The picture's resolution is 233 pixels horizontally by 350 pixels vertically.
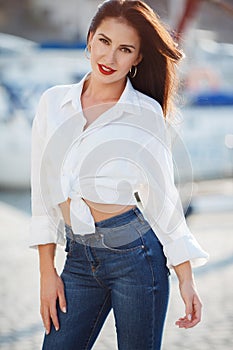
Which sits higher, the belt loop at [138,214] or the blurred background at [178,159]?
the blurred background at [178,159]

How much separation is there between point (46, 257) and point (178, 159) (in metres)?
1.92

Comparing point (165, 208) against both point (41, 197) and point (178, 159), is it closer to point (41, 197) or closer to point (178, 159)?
point (41, 197)

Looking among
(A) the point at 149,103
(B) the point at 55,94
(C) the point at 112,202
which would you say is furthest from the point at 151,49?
(C) the point at 112,202

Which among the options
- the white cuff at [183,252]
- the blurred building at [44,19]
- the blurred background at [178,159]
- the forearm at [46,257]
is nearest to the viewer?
the white cuff at [183,252]

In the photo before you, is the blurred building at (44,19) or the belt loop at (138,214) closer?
the belt loop at (138,214)

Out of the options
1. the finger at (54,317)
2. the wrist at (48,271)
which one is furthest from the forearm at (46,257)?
the finger at (54,317)

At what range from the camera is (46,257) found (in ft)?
7.75

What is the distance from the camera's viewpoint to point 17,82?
10.3 metres

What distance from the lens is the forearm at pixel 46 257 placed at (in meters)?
2.36

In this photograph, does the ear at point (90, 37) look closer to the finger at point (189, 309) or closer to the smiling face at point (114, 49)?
the smiling face at point (114, 49)

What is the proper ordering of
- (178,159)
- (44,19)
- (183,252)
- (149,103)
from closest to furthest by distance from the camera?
1. (183,252)
2. (149,103)
3. (178,159)
4. (44,19)

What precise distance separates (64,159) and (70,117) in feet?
0.38

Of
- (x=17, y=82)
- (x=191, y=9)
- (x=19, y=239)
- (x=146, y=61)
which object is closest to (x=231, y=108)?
(x=17, y=82)

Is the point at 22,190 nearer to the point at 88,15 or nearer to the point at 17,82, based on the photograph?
the point at 17,82
